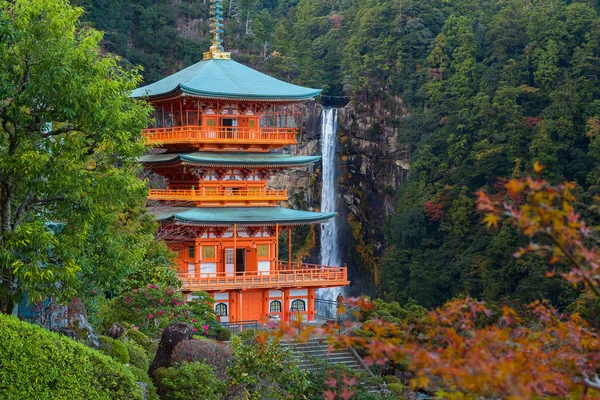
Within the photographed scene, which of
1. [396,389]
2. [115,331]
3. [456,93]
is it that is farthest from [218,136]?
[456,93]

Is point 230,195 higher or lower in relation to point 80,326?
higher

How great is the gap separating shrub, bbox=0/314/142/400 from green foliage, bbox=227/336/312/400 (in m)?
3.55

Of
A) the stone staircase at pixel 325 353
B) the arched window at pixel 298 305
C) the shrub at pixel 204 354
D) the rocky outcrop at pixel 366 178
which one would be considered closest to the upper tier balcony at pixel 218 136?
the arched window at pixel 298 305

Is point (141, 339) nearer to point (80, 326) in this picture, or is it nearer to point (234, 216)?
point (80, 326)

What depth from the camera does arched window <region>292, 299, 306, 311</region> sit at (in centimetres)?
2886

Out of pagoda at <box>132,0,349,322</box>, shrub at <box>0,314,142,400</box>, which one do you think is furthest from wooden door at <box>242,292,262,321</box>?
shrub at <box>0,314,142,400</box>

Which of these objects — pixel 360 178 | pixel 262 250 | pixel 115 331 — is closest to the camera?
pixel 115 331

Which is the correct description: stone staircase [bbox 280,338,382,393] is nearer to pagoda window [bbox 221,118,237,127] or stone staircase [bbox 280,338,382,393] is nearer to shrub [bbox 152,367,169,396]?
shrub [bbox 152,367,169,396]

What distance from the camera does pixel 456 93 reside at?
1912 inches

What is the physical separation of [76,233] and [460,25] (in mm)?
40783

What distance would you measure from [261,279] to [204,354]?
10042mm

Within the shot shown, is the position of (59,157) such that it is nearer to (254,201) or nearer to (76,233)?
(76,233)

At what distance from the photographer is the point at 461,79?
4888 centimetres

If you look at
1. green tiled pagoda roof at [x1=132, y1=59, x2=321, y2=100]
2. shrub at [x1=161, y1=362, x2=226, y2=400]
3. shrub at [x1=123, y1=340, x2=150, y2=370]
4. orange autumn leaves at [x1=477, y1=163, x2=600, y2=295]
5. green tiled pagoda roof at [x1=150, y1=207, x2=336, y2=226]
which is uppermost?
green tiled pagoda roof at [x1=132, y1=59, x2=321, y2=100]
